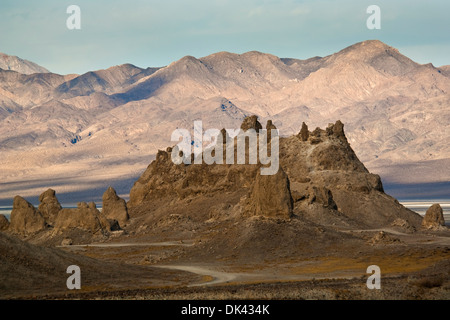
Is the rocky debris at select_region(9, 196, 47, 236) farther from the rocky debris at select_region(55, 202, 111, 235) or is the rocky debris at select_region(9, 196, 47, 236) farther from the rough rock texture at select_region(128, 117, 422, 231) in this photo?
the rough rock texture at select_region(128, 117, 422, 231)

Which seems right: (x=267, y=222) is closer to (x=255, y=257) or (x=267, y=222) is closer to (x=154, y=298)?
(x=255, y=257)

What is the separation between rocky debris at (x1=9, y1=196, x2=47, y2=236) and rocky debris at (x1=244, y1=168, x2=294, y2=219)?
48083 millimetres

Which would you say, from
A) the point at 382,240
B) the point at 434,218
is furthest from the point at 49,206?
the point at 382,240

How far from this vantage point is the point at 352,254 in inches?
3893

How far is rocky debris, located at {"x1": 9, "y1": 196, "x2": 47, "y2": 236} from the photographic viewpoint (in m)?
142

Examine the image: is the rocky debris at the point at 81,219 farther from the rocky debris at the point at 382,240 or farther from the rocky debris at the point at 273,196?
the rocky debris at the point at 382,240

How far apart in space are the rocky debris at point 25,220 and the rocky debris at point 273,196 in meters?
48.1

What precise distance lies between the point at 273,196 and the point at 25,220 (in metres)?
53.9

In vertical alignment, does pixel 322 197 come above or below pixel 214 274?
above

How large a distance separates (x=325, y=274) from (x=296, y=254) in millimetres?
19348

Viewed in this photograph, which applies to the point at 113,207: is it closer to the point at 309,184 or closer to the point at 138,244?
the point at 309,184

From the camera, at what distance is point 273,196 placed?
106125 millimetres

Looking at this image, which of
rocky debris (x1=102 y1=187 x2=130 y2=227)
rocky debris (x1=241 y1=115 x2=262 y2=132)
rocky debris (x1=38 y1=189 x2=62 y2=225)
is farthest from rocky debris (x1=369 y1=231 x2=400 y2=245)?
rocky debris (x1=38 y1=189 x2=62 y2=225)

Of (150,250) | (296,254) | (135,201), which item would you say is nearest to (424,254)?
(296,254)
